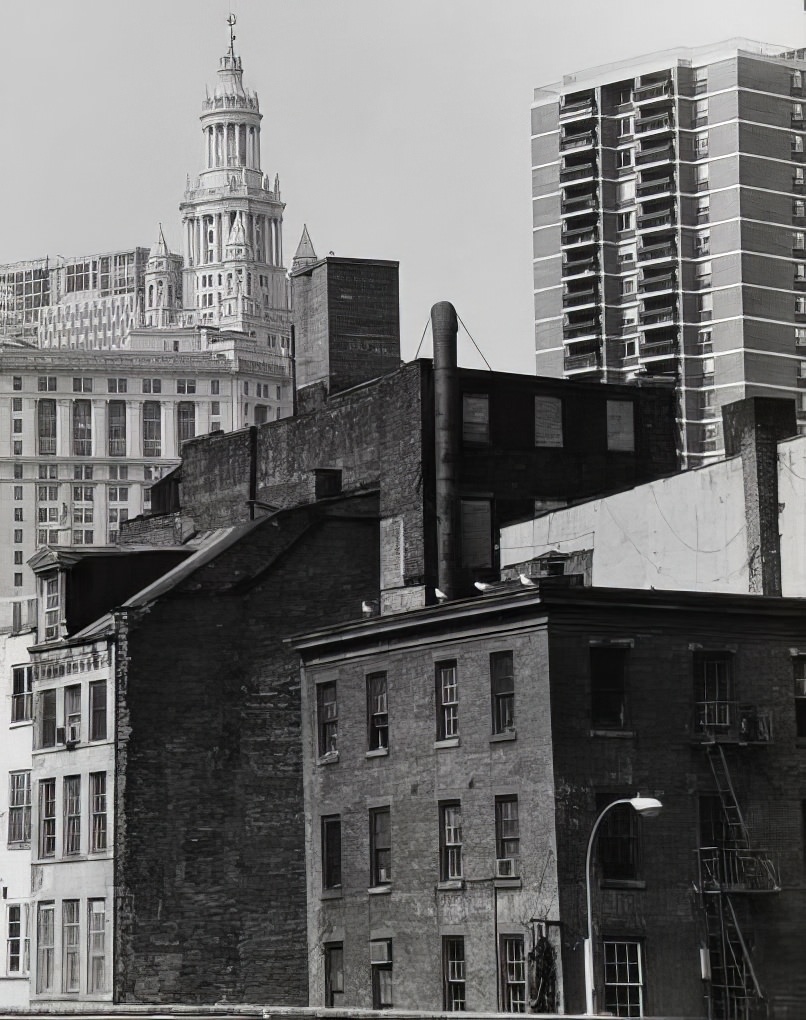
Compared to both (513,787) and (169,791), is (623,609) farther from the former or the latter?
(169,791)

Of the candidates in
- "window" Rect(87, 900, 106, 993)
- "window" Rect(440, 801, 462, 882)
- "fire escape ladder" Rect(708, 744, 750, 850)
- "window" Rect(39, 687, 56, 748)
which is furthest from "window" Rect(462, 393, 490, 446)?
"window" Rect(87, 900, 106, 993)

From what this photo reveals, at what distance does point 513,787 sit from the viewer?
49469 millimetres

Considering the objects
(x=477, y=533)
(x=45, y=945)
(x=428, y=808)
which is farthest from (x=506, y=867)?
(x=45, y=945)

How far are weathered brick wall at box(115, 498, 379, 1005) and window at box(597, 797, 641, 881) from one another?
1392cm

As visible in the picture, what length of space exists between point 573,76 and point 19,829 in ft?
438

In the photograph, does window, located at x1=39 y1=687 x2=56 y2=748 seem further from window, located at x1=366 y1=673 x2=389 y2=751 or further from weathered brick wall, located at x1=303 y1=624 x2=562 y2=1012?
window, located at x1=366 y1=673 x2=389 y2=751

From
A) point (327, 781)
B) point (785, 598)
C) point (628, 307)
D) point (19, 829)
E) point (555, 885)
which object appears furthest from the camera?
point (628, 307)

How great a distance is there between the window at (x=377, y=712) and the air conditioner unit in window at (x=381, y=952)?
15.8ft

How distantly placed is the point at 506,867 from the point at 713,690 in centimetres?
641

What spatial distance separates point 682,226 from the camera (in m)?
177

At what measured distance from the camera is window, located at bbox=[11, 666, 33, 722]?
66.6 m

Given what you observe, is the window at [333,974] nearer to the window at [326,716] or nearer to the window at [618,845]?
the window at [326,716]

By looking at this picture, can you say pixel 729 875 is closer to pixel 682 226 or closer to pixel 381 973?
pixel 381 973

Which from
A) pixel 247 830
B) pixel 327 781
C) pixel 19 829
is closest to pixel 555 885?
pixel 327 781
